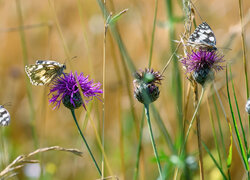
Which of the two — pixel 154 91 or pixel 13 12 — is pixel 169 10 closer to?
pixel 154 91

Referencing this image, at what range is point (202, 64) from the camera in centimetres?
100

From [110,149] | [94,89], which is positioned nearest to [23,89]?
[110,149]

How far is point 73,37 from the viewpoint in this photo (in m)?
3.27

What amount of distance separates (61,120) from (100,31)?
89 cm

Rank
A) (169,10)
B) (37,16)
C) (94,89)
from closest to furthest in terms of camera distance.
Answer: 1. (169,10)
2. (94,89)
3. (37,16)

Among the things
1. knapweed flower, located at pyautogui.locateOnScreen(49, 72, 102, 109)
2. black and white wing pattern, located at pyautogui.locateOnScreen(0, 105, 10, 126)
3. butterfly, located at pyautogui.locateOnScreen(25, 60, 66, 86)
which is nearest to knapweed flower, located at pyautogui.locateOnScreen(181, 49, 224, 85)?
knapweed flower, located at pyautogui.locateOnScreen(49, 72, 102, 109)

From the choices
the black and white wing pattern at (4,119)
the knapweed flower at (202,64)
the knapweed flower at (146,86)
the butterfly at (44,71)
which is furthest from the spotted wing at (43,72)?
the knapweed flower at (202,64)

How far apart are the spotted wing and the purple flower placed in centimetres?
38

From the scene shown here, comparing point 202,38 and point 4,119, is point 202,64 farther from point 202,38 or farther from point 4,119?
point 4,119

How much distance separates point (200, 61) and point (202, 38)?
87 mm

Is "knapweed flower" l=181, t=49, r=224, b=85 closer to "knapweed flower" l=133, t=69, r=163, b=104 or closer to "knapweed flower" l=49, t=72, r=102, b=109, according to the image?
"knapweed flower" l=133, t=69, r=163, b=104

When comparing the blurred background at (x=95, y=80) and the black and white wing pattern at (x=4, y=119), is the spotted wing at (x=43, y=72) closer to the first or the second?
the black and white wing pattern at (x=4, y=119)

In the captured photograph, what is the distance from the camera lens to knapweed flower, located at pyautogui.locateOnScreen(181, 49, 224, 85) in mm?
972

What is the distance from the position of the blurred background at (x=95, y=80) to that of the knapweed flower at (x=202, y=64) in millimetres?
318
